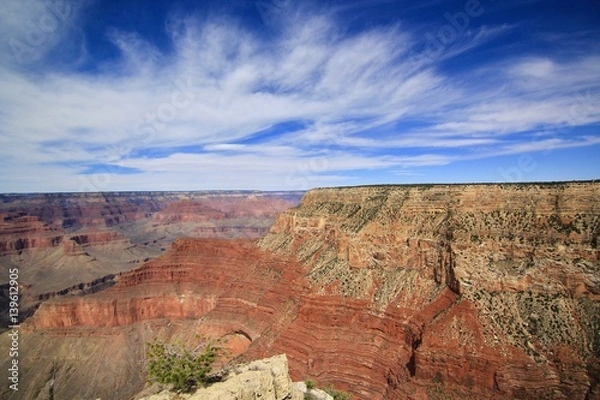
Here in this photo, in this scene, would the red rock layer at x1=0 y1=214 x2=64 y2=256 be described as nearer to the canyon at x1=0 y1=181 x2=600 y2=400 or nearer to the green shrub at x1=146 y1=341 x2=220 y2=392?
the canyon at x1=0 y1=181 x2=600 y2=400

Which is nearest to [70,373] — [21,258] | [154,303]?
[154,303]

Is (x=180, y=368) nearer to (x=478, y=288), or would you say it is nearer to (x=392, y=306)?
(x=392, y=306)

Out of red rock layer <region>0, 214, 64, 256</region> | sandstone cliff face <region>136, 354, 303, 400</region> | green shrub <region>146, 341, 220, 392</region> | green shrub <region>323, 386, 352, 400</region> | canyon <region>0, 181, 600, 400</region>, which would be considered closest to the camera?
sandstone cliff face <region>136, 354, 303, 400</region>

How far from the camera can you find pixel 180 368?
2159cm

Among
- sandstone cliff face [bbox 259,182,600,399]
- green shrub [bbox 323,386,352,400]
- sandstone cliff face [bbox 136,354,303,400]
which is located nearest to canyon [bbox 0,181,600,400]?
sandstone cliff face [bbox 259,182,600,399]

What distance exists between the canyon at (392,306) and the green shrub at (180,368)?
430 centimetres

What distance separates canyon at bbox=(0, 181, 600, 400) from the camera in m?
39.5

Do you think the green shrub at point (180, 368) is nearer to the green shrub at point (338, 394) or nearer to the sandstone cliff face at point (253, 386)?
the sandstone cliff face at point (253, 386)

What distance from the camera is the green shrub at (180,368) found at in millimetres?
21391

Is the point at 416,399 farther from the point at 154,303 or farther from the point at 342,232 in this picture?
the point at 154,303

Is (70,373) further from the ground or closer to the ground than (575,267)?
closer to the ground

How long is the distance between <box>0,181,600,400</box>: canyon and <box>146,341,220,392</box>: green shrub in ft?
14.1

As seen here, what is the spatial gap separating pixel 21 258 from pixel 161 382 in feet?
639

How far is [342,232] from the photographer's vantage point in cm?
6662
